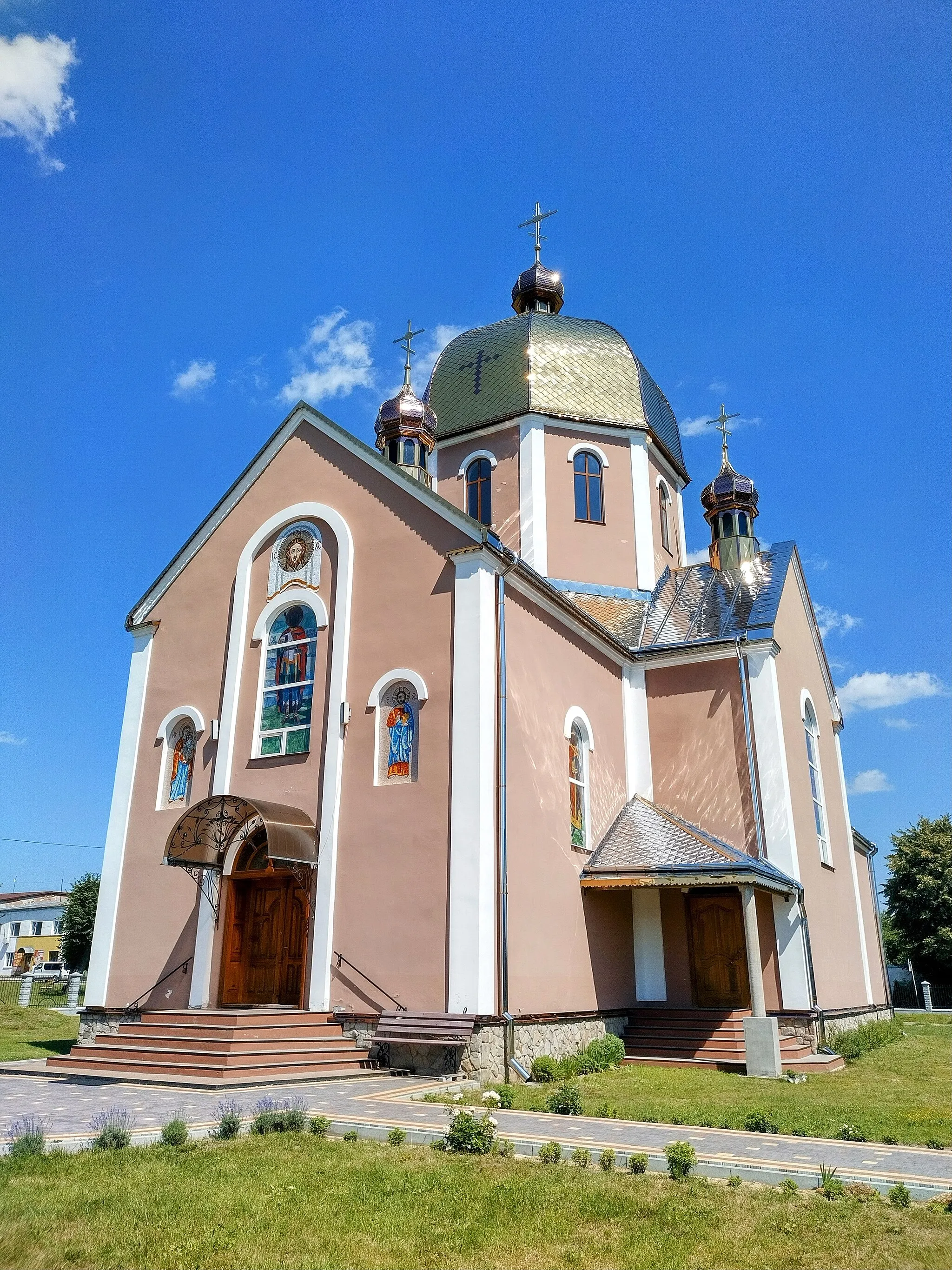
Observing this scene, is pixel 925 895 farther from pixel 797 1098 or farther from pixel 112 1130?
pixel 112 1130

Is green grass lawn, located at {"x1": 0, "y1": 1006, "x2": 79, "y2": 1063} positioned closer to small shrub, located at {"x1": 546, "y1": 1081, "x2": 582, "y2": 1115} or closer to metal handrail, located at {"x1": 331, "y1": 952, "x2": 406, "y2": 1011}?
metal handrail, located at {"x1": 331, "y1": 952, "x2": 406, "y2": 1011}

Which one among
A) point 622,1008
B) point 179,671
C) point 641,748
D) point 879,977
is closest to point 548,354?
point 641,748

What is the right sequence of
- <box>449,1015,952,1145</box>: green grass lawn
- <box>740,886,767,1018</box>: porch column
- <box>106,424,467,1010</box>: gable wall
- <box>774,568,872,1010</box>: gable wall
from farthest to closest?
<box>774,568,872,1010</box>: gable wall, <box>740,886,767,1018</box>: porch column, <box>106,424,467,1010</box>: gable wall, <box>449,1015,952,1145</box>: green grass lawn

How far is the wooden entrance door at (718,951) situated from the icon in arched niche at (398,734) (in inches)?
210

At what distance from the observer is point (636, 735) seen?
54.8 feet

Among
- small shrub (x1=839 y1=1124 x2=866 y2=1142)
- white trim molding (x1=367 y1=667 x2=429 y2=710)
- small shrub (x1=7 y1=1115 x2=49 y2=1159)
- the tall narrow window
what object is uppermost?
white trim molding (x1=367 y1=667 x2=429 y2=710)

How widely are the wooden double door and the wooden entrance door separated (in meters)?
5.89

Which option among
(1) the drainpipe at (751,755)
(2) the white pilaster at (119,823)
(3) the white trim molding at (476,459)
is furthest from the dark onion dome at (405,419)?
(1) the drainpipe at (751,755)

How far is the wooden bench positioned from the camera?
10992 mm

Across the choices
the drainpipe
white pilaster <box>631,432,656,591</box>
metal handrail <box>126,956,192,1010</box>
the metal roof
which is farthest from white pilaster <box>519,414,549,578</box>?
metal handrail <box>126,956,192,1010</box>

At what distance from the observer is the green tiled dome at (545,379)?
62.6ft

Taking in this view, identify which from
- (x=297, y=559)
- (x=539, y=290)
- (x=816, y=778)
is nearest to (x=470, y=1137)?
(x=297, y=559)

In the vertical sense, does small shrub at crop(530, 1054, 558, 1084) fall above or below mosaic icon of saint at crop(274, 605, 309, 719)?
below

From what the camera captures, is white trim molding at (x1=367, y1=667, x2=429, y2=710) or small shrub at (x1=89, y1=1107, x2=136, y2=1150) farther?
white trim molding at (x1=367, y1=667, x2=429, y2=710)
